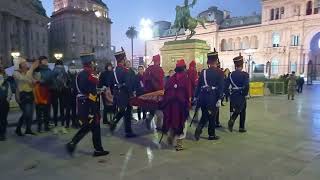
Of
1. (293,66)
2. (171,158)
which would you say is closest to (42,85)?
(171,158)

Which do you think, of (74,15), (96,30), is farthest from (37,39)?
(96,30)

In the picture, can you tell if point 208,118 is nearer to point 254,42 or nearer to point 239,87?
point 239,87

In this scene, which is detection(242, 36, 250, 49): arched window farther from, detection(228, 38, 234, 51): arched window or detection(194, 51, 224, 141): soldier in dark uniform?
detection(194, 51, 224, 141): soldier in dark uniform

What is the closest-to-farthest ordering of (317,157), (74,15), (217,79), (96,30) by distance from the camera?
(317,157) → (217,79) → (74,15) → (96,30)

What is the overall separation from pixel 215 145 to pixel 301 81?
23.0 metres

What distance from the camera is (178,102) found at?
697 cm

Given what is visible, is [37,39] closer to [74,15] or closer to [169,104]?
[74,15]

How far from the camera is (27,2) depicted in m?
60.8

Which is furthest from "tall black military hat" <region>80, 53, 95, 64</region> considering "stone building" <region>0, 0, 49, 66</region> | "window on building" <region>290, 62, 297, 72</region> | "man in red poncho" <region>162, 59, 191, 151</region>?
"window on building" <region>290, 62, 297, 72</region>

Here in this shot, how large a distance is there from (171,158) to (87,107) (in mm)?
1964

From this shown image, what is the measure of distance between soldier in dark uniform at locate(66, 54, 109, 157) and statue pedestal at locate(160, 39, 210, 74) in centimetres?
1173

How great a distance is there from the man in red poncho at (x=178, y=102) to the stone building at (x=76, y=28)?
76.6 m

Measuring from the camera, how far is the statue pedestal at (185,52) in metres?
17.9

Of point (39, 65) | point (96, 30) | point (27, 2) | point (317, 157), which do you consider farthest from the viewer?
point (96, 30)
